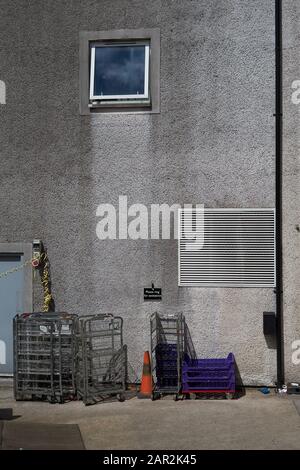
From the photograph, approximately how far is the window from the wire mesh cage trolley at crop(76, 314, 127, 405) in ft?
10.7

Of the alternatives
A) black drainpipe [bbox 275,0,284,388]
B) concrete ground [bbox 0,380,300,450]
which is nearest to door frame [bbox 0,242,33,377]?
concrete ground [bbox 0,380,300,450]

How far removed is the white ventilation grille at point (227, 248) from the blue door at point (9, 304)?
8.37ft

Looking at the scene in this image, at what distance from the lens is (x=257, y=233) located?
10.4 m

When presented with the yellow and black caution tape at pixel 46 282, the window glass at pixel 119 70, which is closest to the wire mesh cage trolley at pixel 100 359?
the yellow and black caution tape at pixel 46 282

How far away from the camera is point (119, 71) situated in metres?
10.8

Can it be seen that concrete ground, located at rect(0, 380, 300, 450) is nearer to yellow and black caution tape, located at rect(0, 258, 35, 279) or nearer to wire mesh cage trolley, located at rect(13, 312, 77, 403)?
wire mesh cage trolley, located at rect(13, 312, 77, 403)

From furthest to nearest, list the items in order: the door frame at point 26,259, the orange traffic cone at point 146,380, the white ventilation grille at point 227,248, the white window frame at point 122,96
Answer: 1. the door frame at point 26,259
2. the white window frame at point 122,96
3. the white ventilation grille at point 227,248
4. the orange traffic cone at point 146,380

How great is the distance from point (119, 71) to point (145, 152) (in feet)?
4.43

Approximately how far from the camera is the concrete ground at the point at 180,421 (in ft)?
25.9

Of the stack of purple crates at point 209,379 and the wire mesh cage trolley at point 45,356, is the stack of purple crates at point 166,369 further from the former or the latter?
the wire mesh cage trolley at point 45,356

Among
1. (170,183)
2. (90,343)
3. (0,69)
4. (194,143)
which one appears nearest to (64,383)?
(90,343)

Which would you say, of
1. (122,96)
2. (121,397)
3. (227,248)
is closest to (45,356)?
(121,397)

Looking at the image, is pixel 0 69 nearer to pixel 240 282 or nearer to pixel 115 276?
pixel 115 276

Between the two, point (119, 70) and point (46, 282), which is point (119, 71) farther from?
point (46, 282)
